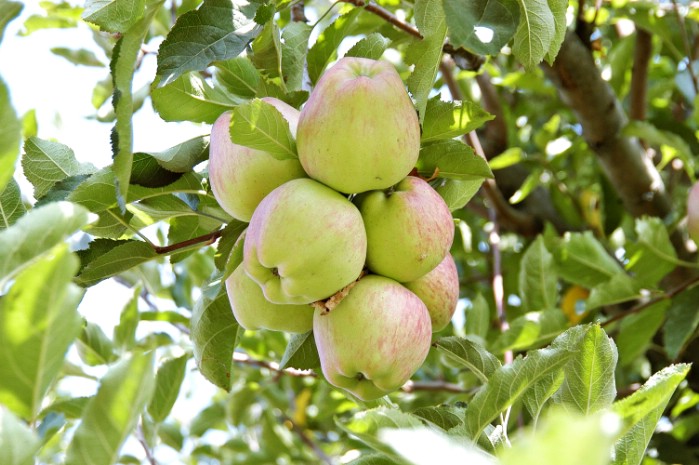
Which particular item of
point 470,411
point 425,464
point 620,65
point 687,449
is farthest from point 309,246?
point 620,65

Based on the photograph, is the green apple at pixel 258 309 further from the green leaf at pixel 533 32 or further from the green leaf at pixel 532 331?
the green leaf at pixel 532 331

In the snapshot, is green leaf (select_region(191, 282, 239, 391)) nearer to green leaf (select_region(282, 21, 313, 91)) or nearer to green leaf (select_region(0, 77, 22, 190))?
green leaf (select_region(282, 21, 313, 91))

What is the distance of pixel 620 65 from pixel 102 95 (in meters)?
1.44

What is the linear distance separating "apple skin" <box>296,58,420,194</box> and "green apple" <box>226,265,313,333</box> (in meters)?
0.16

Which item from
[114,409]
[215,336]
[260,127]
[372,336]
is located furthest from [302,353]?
[114,409]

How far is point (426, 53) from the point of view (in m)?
0.93

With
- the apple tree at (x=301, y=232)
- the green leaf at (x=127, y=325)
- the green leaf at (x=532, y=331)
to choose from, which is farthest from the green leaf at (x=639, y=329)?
the green leaf at (x=127, y=325)

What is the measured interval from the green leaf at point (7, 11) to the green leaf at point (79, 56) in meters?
1.24

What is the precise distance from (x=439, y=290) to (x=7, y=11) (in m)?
0.56

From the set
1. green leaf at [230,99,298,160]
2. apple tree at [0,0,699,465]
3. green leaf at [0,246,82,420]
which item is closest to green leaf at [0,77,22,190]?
apple tree at [0,0,699,465]

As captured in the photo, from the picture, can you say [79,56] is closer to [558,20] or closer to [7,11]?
[7,11]

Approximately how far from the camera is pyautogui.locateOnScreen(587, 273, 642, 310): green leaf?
1.71 m

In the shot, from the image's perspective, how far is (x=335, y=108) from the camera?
0.83 m

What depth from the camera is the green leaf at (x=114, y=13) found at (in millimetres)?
923
